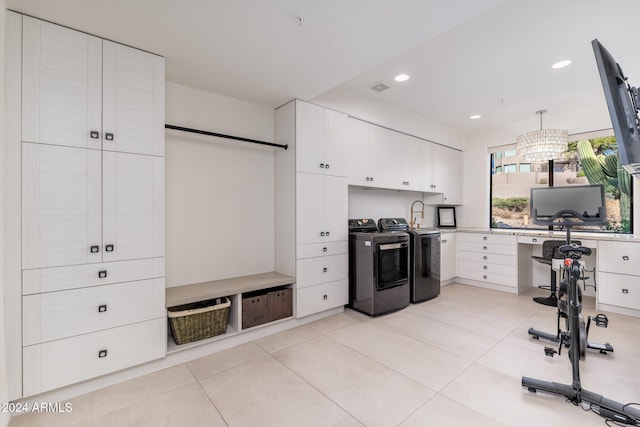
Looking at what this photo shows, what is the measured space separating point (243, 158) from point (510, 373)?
3.10m

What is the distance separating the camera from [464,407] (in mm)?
1792

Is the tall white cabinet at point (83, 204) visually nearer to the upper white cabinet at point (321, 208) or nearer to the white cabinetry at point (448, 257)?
the upper white cabinet at point (321, 208)

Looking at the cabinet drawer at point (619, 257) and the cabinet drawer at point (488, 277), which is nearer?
the cabinet drawer at point (619, 257)

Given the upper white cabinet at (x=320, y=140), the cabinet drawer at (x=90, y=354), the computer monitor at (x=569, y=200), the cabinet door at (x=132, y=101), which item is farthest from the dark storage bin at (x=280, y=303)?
the computer monitor at (x=569, y=200)

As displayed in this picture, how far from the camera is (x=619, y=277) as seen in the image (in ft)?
11.3

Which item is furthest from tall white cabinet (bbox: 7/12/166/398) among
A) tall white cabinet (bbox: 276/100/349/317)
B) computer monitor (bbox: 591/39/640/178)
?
computer monitor (bbox: 591/39/640/178)

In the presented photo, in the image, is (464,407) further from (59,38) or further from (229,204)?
(59,38)

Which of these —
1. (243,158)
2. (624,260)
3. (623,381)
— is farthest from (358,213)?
(624,260)

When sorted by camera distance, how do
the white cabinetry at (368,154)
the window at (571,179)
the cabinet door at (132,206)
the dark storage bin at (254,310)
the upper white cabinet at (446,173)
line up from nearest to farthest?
the cabinet door at (132,206) < the dark storage bin at (254,310) < the white cabinetry at (368,154) < the window at (571,179) < the upper white cabinet at (446,173)

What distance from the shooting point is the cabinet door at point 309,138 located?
3102 mm

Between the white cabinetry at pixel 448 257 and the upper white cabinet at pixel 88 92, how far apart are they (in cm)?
423

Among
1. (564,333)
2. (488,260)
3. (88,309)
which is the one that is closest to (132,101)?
(88,309)

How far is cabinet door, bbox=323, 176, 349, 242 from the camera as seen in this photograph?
3.33 m

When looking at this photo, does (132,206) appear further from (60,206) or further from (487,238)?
(487,238)
